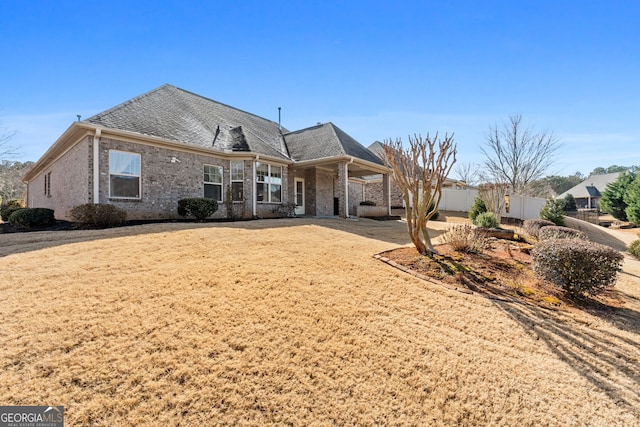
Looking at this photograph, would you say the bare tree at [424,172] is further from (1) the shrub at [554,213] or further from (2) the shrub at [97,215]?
(1) the shrub at [554,213]

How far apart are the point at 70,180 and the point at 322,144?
11.6 metres

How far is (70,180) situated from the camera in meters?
11.6

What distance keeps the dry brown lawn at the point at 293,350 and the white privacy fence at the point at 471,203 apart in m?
18.1

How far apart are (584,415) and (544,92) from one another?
15.7 meters

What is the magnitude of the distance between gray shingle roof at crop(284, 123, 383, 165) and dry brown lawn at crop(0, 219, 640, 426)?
10.6 m

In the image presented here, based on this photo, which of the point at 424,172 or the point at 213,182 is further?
the point at 213,182

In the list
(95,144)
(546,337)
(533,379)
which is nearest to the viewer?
(533,379)

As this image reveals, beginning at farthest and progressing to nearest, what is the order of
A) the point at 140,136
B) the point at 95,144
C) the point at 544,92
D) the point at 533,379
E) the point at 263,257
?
the point at 544,92, the point at 140,136, the point at 95,144, the point at 263,257, the point at 533,379

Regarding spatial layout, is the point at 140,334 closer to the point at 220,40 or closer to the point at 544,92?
the point at 220,40

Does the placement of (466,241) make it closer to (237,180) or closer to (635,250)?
(635,250)

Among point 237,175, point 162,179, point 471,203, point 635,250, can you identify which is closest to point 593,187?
point 471,203

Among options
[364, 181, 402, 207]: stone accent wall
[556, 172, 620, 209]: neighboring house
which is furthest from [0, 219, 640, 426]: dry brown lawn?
[556, 172, 620, 209]: neighboring house

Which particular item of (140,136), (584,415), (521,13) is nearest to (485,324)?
(584,415)

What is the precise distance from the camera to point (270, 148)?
15234 millimetres
